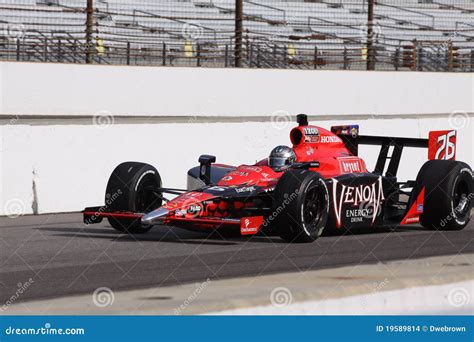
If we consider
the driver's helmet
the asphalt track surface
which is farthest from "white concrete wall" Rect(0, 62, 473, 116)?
the driver's helmet

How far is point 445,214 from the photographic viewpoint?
12.3 m

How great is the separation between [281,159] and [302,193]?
1.19m

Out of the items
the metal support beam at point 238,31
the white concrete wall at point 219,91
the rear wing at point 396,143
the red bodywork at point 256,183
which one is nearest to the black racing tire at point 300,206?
the red bodywork at point 256,183

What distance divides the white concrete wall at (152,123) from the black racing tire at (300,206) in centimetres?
411

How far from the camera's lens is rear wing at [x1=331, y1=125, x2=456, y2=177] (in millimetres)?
12812

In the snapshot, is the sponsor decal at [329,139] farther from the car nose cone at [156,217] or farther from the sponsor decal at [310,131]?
the car nose cone at [156,217]

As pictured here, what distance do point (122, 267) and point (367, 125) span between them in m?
8.86

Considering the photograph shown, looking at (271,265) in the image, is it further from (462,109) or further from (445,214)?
(462,109)

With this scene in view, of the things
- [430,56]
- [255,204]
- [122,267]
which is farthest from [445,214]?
[430,56]

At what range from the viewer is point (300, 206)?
34.4ft

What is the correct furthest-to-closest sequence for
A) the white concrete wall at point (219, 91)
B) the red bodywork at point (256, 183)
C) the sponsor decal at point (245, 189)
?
the white concrete wall at point (219, 91) < the sponsor decal at point (245, 189) < the red bodywork at point (256, 183)

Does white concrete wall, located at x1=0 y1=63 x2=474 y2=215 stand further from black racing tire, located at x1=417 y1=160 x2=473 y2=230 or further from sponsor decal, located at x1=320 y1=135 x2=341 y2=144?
black racing tire, located at x1=417 y1=160 x2=473 y2=230

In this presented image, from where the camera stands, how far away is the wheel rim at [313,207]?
1091cm

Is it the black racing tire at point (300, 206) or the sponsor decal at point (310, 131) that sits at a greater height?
the sponsor decal at point (310, 131)
